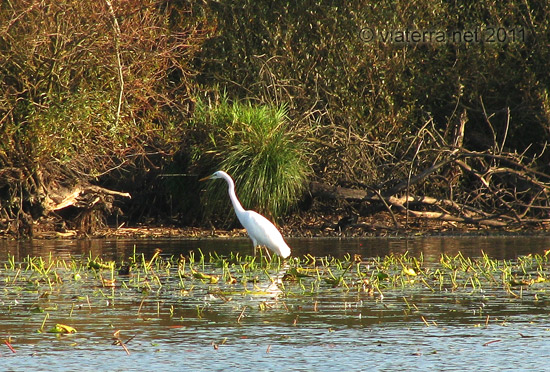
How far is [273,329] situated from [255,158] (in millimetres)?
10221

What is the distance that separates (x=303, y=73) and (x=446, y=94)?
3.20 metres

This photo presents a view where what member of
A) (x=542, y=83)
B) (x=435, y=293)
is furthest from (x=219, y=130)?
(x=435, y=293)

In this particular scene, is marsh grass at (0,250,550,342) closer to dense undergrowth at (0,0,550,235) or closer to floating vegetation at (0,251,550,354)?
floating vegetation at (0,251,550,354)

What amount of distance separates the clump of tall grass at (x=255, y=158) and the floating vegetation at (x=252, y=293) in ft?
16.4

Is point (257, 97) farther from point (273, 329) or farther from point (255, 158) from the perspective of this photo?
point (273, 329)

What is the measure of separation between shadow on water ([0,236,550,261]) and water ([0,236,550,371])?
3387 mm

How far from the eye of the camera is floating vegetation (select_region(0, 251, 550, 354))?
301 inches

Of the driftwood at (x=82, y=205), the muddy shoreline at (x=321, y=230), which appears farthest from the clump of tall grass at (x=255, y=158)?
the driftwood at (x=82, y=205)

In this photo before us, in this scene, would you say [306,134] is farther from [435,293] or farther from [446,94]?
[435,293]

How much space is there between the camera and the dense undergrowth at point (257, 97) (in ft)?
51.6

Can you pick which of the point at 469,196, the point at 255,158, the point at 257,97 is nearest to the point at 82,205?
the point at 255,158

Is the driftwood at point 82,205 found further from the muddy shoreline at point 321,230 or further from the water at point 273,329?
the water at point 273,329

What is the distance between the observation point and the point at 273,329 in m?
7.19

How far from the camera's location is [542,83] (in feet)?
64.6
